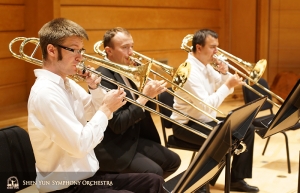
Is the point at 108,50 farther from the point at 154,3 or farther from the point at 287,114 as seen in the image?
the point at 154,3

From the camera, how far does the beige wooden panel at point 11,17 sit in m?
4.81

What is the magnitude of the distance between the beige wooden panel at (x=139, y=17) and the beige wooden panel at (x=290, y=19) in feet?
3.31

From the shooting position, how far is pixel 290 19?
780 centimetres

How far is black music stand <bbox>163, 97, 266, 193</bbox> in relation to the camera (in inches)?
76.2

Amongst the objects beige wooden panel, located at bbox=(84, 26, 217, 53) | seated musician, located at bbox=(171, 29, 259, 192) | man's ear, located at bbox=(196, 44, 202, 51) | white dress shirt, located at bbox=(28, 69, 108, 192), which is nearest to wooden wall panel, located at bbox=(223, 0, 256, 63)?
beige wooden panel, located at bbox=(84, 26, 217, 53)

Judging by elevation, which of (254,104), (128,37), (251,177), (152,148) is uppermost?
(128,37)

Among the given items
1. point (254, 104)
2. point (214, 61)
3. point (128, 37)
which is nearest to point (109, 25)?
point (214, 61)

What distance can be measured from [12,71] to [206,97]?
→ 2.14 m

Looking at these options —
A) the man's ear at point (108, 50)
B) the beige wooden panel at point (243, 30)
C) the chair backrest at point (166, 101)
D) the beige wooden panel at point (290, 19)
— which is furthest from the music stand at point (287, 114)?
the beige wooden panel at point (290, 19)

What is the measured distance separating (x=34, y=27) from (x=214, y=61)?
194cm

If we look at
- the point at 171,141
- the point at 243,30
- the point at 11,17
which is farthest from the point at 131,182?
the point at 243,30

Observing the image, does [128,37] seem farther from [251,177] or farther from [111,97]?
[251,177]

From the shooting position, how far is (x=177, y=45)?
6973 mm

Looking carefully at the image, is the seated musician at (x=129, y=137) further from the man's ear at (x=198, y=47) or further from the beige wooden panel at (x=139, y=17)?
the beige wooden panel at (x=139, y=17)
